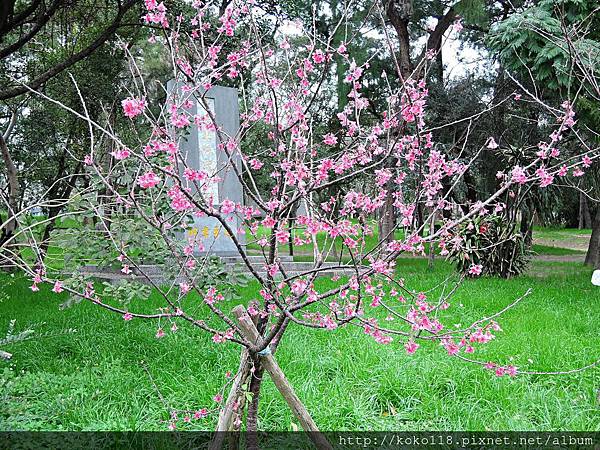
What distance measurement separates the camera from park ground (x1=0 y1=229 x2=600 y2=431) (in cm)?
266

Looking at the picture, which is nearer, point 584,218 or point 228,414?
point 228,414

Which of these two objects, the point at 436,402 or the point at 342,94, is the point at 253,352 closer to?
the point at 436,402

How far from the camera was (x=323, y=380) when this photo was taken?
10.4 ft

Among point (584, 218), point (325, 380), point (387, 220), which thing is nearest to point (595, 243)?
point (387, 220)

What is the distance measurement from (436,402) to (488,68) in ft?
37.4

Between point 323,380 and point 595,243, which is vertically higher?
point 595,243

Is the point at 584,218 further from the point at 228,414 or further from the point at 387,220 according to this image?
the point at 228,414

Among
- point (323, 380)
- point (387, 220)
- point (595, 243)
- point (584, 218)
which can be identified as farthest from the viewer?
point (584, 218)

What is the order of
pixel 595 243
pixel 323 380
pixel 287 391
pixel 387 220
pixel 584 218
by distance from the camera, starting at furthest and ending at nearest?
pixel 584 218 → pixel 387 220 → pixel 595 243 → pixel 323 380 → pixel 287 391

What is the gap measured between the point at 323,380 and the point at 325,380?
1 cm

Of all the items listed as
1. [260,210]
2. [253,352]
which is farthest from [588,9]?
[253,352]

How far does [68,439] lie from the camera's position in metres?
2.43

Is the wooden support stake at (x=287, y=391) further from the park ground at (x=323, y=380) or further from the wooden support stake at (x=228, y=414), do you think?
the park ground at (x=323, y=380)

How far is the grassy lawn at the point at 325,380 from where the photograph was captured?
2.66 m
